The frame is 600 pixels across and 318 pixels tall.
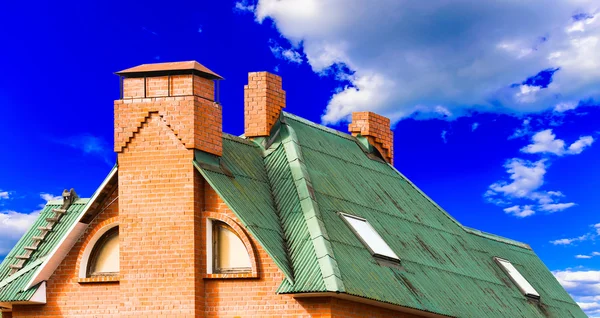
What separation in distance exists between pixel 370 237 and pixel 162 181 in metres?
6.23

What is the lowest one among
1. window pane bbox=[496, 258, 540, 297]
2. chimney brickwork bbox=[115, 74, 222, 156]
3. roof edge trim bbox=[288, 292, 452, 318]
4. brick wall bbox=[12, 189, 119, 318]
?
roof edge trim bbox=[288, 292, 452, 318]

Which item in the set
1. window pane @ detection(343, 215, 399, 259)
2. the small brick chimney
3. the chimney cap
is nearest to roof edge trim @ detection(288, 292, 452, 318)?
window pane @ detection(343, 215, 399, 259)

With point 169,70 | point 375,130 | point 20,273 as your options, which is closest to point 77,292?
point 20,273

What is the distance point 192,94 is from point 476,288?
1174 cm

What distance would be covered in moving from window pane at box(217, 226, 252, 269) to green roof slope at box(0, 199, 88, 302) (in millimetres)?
3796

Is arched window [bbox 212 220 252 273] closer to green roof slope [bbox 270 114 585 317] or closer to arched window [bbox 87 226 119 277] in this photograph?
green roof slope [bbox 270 114 585 317]

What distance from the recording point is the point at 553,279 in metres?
43.8

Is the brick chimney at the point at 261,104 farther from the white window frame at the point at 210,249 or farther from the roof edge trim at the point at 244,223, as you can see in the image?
the white window frame at the point at 210,249

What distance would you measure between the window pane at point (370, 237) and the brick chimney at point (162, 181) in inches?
173

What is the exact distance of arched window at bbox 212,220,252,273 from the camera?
2862 centimetres

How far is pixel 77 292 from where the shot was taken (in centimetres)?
2948

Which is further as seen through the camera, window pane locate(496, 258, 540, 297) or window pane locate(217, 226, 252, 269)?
window pane locate(496, 258, 540, 297)

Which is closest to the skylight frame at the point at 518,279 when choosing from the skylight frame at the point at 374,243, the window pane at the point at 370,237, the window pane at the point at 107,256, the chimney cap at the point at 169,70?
the skylight frame at the point at 374,243

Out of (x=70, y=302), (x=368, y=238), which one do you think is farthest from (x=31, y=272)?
(x=368, y=238)
